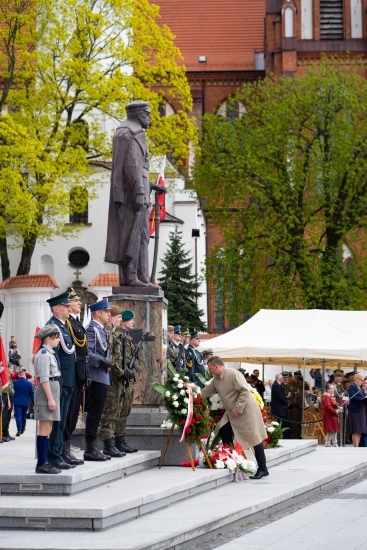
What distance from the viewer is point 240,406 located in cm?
1284

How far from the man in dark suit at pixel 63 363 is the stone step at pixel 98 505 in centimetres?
56

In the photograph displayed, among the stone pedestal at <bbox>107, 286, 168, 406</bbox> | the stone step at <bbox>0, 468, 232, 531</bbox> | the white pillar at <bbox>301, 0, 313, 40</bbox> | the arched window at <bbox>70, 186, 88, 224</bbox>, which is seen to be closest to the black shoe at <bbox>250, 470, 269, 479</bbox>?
the stone pedestal at <bbox>107, 286, 168, 406</bbox>

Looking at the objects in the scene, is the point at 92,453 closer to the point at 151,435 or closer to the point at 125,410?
the point at 125,410

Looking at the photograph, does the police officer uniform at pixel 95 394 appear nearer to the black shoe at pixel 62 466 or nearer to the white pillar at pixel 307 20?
the black shoe at pixel 62 466

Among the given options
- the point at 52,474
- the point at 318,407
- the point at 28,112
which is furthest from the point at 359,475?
the point at 28,112

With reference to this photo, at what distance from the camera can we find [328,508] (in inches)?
439

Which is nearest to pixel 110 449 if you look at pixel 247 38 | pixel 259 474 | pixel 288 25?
pixel 259 474

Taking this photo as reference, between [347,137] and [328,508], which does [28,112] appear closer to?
[347,137]

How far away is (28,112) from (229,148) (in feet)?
22.0

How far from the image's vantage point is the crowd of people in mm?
10164

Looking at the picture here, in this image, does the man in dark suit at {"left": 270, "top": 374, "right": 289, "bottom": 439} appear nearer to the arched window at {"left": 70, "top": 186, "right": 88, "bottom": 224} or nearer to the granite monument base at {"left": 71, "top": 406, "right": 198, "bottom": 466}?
the granite monument base at {"left": 71, "top": 406, "right": 198, "bottom": 466}

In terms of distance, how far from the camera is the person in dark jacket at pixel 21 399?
21.2 meters

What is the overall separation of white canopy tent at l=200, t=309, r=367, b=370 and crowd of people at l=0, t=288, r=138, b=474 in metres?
8.26

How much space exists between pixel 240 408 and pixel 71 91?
26.8 m
